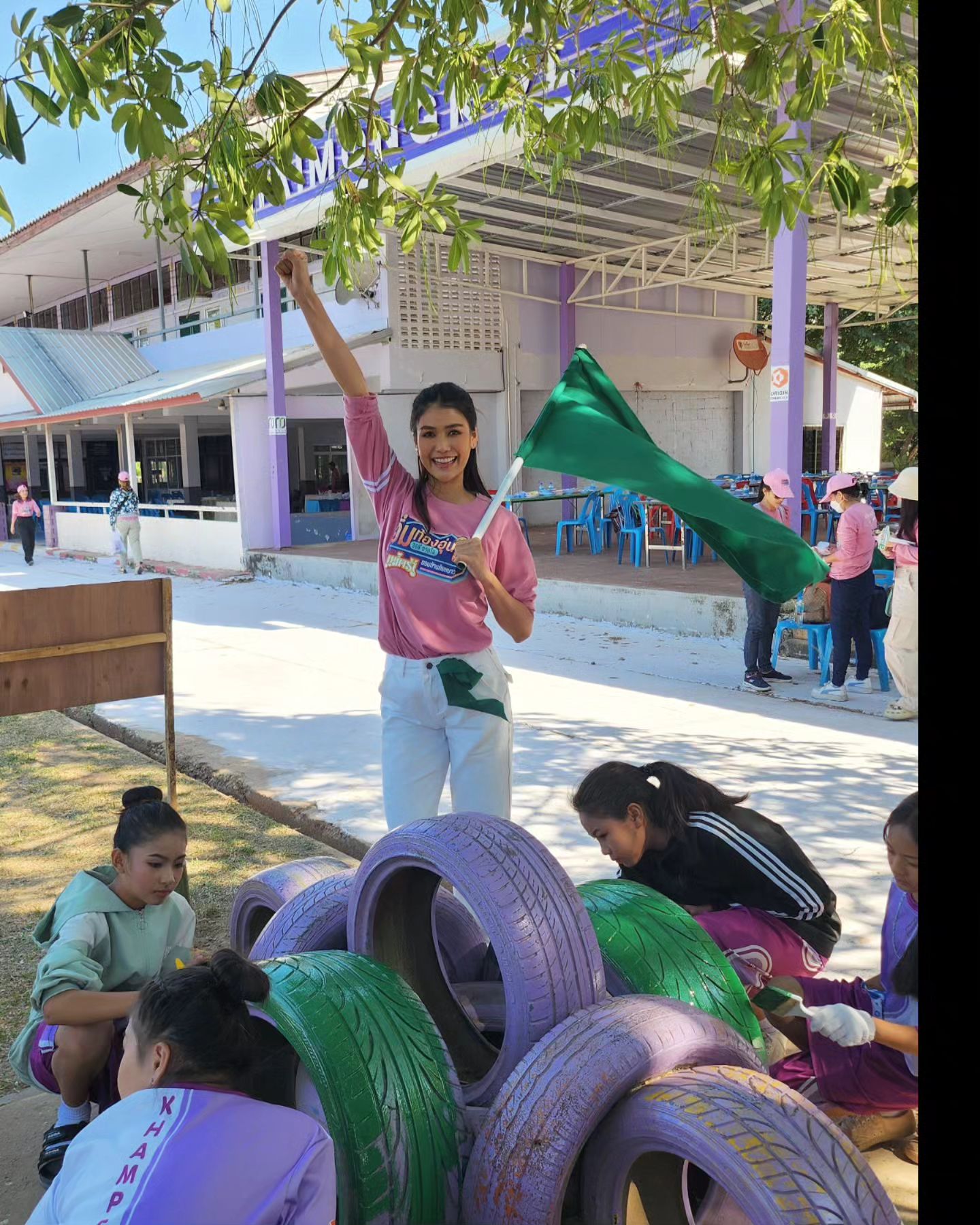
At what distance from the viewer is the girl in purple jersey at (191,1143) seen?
1.67 m

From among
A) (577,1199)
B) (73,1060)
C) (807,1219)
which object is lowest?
(577,1199)

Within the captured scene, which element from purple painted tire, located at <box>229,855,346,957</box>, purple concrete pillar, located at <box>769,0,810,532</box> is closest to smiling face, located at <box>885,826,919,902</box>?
purple painted tire, located at <box>229,855,346,957</box>

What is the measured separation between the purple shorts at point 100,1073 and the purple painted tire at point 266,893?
23.7 inches

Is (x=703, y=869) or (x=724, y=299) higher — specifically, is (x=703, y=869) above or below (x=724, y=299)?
below

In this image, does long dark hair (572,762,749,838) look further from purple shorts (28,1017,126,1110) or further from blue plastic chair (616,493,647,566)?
blue plastic chair (616,493,647,566)

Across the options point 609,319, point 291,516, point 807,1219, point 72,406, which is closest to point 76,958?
point 807,1219

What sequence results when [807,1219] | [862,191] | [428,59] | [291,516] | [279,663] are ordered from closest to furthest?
[807,1219]
[862,191]
[428,59]
[279,663]
[291,516]

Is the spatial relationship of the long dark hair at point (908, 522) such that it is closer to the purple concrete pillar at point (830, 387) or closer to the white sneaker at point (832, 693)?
the white sneaker at point (832, 693)

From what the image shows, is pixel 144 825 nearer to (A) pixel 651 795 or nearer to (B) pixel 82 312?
(A) pixel 651 795

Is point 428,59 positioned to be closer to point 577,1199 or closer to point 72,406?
point 577,1199

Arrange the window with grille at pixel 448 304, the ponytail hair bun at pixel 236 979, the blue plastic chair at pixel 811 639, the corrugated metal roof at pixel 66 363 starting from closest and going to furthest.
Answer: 1. the ponytail hair bun at pixel 236 979
2. the blue plastic chair at pixel 811 639
3. the window with grille at pixel 448 304
4. the corrugated metal roof at pixel 66 363

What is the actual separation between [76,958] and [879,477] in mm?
16811

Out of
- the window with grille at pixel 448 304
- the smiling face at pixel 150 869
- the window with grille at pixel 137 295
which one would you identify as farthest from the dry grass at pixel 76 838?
the window with grille at pixel 137 295

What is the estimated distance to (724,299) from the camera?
22688mm
